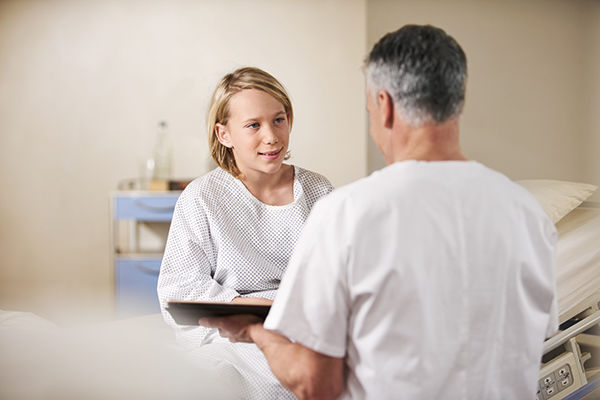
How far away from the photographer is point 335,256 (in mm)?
781

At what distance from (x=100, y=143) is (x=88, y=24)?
752 mm

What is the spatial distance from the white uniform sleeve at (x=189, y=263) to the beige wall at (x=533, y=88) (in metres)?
1.11

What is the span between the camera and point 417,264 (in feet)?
2.53

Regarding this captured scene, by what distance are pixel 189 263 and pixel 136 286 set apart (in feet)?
6.84

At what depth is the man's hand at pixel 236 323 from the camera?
101cm

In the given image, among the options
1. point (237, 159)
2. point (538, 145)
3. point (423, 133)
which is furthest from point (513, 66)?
point (423, 133)

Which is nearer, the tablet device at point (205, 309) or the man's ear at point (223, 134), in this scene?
the tablet device at point (205, 309)

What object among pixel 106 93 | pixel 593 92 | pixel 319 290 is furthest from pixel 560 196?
pixel 106 93

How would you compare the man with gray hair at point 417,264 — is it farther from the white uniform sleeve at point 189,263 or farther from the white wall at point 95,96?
the white wall at point 95,96

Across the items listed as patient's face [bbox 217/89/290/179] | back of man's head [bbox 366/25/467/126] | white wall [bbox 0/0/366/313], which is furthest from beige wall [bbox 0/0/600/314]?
back of man's head [bbox 366/25/467/126]

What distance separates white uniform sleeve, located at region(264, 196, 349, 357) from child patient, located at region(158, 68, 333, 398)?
479 mm

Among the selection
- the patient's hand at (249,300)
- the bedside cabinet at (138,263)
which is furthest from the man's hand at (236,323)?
the bedside cabinet at (138,263)

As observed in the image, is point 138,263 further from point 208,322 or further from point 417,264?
point 417,264

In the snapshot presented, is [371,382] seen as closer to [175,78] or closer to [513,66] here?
[513,66]
